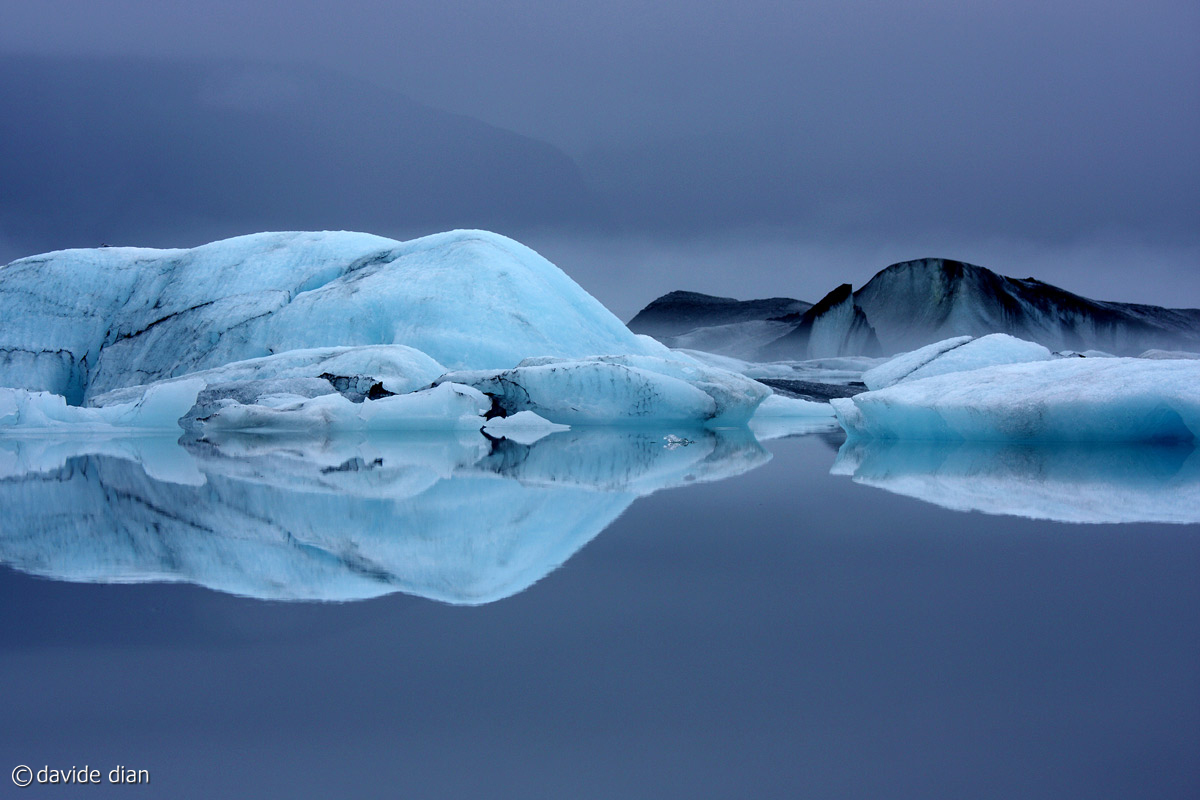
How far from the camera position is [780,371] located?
2483 cm

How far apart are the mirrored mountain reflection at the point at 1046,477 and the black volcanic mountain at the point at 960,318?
2418cm

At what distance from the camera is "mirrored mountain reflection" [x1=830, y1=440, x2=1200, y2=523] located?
11.1 ft

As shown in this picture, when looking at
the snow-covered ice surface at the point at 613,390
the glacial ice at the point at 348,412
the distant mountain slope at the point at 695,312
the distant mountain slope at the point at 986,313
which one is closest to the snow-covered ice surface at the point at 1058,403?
the snow-covered ice surface at the point at 613,390

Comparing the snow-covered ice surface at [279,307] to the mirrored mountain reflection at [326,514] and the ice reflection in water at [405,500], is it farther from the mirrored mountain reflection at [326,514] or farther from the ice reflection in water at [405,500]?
the mirrored mountain reflection at [326,514]

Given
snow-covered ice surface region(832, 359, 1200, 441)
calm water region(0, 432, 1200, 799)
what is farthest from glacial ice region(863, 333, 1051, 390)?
calm water region(0, 432, 1200, 799)

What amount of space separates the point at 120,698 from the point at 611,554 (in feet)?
4.28

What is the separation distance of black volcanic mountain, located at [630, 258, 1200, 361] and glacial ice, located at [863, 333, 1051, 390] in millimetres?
16566

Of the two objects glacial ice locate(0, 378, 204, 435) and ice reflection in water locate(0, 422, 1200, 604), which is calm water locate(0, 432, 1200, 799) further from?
glacial ice locate(0, 378, 204, 435)

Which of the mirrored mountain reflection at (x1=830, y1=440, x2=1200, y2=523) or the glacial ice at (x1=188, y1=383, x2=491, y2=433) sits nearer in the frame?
the mirrored mountain reflection at (x1=830, y1=440, x2=1200, y2=523)

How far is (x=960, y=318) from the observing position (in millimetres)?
30281

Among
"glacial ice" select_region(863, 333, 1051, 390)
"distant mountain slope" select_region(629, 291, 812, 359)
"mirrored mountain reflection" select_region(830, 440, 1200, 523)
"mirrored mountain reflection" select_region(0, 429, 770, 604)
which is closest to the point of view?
"mirrored mountain reflection" select_region(0, 429, 770, 604)

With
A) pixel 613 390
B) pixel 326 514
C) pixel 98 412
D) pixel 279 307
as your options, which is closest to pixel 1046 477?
pixel 326 514

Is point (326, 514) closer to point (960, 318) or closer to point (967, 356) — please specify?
point (967, 356)

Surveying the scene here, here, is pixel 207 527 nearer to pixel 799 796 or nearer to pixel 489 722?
pixel 489 722
